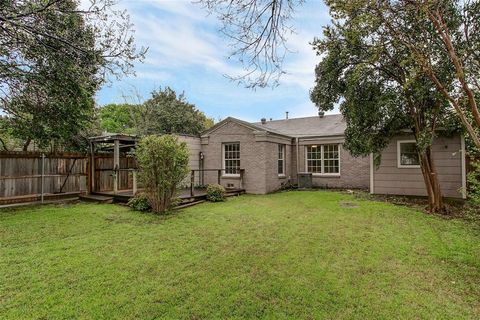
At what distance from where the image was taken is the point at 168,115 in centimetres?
2125

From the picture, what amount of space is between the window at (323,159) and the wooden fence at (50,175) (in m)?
9.74

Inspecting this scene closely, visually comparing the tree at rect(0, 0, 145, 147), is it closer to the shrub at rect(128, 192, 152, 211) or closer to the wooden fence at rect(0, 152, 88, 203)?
the wooden fence at rect(0, 152, 88, 203)

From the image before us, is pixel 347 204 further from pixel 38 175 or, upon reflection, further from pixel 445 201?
pixel 38 175

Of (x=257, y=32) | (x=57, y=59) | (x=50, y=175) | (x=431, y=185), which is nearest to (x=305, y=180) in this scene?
(x=431, y=185)

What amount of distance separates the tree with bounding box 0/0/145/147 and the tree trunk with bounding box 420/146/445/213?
9442 mm

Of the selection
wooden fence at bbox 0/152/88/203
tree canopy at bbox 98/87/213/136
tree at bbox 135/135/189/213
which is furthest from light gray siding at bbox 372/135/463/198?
tree canopy at bbox 98/87/213/136

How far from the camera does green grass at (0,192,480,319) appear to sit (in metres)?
2.94

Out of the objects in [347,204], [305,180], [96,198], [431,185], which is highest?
[431,185]

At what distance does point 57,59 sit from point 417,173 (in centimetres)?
1329

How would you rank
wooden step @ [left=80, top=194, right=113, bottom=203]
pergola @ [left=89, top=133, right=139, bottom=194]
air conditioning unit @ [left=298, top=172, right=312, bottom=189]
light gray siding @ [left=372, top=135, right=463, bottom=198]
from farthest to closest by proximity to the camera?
air conditioning unit @ [left=298, top=172, right=312, bottom=189], light gray siding @ [left=372, top=135, right=463, bottom=198], pergola @ [left=89, top=133, right=139, bottom=194], wooden step @ [left=80, top=194, right=113, bottom=203]

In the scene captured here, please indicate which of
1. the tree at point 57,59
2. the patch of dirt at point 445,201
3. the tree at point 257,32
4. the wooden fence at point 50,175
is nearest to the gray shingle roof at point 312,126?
the patch of dirt at point 445,201

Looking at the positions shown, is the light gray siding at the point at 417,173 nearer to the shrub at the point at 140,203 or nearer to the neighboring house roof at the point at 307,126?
the neighboring house roof at the point at 307,126

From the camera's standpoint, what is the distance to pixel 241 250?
4.79 metres

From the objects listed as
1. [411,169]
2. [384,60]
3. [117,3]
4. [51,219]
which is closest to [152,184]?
[51,219]
